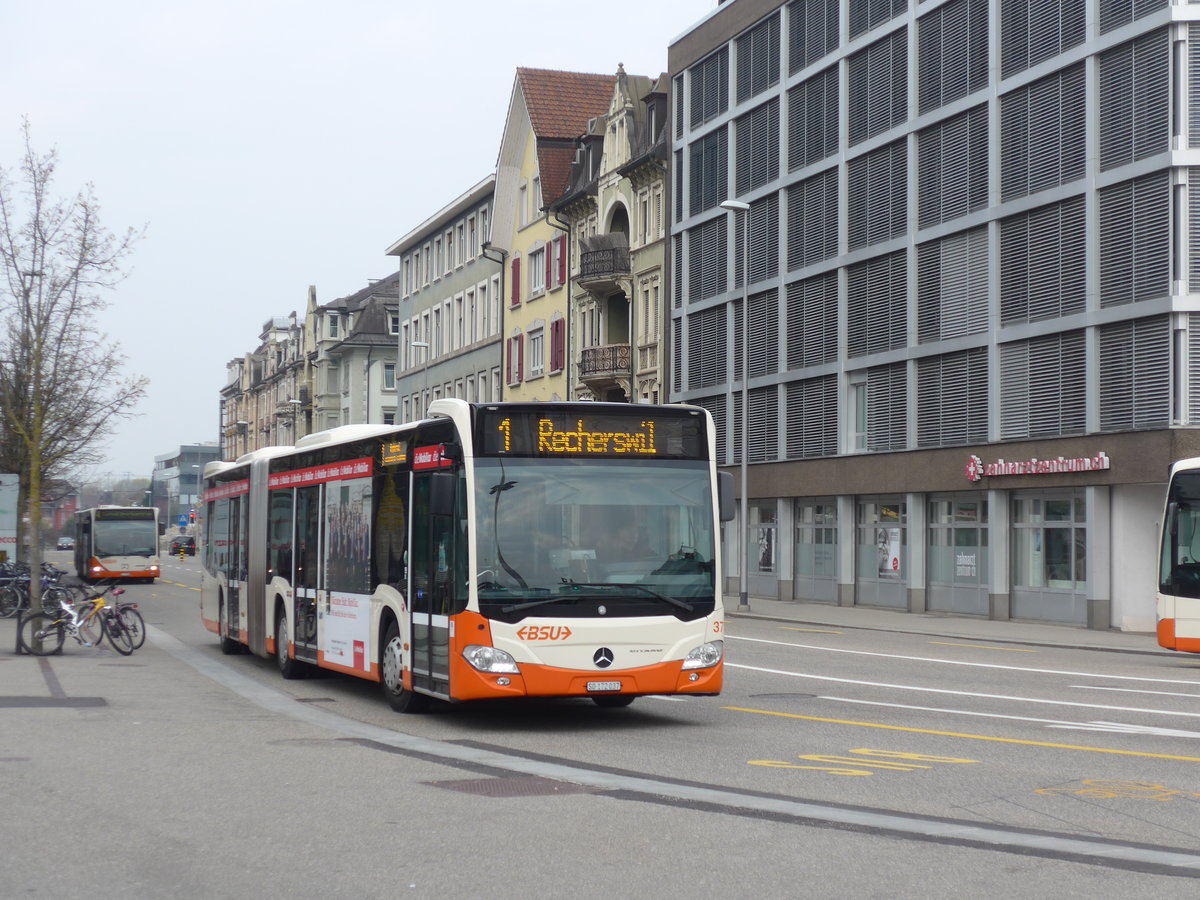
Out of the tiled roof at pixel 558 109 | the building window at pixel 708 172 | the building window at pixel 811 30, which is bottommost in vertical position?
the building window at pixel 708 172

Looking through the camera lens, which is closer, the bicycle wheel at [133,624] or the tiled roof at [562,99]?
the bicycle wheel at [133,624]

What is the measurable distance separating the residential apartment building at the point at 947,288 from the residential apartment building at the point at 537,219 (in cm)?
1139

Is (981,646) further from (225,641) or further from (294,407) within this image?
(294,407)

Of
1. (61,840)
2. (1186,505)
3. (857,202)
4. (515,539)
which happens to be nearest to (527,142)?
(857,202)

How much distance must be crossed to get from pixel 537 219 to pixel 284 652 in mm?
50090

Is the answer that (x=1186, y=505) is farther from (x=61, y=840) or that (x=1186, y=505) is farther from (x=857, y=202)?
(x=857, y=202)

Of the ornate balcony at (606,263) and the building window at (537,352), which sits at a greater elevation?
the ornate balcony at (606,263)

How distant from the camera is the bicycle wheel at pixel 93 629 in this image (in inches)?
940

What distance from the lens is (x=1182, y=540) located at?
23.9 m

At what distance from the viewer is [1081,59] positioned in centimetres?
3541

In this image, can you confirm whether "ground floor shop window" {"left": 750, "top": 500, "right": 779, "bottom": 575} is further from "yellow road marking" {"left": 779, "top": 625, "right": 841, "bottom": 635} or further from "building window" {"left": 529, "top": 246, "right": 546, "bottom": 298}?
"building window" {"left": 529, "top": 246, "right": 546, "bottom": 298}

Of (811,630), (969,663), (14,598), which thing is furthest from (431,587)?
(14,598)

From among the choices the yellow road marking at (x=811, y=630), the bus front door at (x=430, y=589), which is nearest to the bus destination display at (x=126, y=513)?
the yellow road marking at (x=811, y=630)

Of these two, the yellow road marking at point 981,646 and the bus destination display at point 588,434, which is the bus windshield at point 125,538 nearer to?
the yellow road marking at point 981,646
